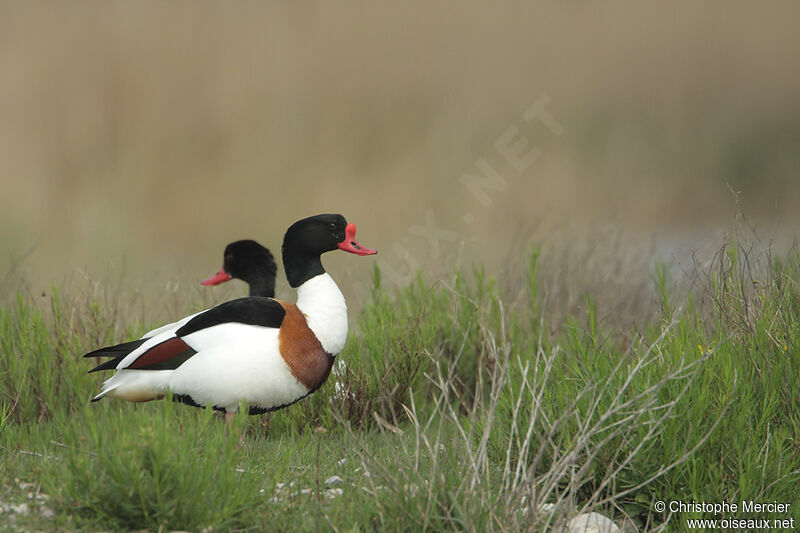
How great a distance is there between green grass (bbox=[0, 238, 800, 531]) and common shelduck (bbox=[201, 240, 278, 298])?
2.21 ft

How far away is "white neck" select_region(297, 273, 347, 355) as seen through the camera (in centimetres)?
414

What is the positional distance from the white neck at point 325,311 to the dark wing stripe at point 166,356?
1.84 ft

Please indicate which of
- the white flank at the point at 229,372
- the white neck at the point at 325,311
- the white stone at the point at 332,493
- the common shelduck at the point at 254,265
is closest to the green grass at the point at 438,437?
the white stone at the point at 332,493

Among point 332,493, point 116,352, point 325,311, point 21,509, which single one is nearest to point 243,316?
point 325,311

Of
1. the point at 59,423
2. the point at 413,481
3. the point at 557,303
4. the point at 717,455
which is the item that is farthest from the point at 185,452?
the point at 557,303

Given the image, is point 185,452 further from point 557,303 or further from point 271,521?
point 557,303

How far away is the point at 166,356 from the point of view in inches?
158

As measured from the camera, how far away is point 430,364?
5535 mm

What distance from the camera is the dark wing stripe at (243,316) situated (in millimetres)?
4047

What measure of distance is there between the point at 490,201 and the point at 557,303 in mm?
4516

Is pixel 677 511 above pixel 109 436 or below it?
below

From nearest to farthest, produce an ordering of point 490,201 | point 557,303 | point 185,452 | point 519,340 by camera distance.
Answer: point 185,452 → point 519,340 → point 557,303 → point 490,201

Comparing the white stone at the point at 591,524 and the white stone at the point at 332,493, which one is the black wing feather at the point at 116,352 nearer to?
the white stone at the point at 332,493

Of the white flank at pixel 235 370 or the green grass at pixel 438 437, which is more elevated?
the white flank at pixel 235 370
